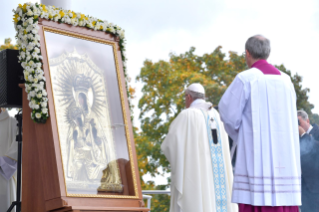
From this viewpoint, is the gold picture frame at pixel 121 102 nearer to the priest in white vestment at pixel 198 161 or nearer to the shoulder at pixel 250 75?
the priest in white vestment at pixel 198 161

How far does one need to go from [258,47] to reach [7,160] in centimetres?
334

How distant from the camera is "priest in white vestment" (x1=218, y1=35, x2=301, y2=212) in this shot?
156 inches

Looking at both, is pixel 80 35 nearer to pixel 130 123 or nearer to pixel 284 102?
pixel 130 123

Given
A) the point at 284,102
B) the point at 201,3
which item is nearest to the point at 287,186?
the point at 284,102

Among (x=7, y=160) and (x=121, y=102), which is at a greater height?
(x=121, y=102)

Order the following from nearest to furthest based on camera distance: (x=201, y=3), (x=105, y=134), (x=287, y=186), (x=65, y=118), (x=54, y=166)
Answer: (x=287, y=186) → (x=54, y=166) → (x=65, y=118) → (x=105, y=134) → (x=201, y=3)

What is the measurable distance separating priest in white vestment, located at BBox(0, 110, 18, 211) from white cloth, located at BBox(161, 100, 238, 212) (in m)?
1.93

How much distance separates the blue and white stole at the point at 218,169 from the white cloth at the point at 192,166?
0.01m

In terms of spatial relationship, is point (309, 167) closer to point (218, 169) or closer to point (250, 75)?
point (218, 169)

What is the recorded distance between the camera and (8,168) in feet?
18.9

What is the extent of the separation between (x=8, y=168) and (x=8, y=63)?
1.35m

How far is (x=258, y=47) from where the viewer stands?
4223mm

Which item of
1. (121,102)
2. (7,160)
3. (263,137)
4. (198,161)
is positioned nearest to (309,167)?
(198,161)

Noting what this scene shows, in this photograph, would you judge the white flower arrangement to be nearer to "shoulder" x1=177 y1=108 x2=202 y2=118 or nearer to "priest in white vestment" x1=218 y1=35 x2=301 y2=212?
"priest in white vestment" x1=218 y1=35 x2=301 y2=212
